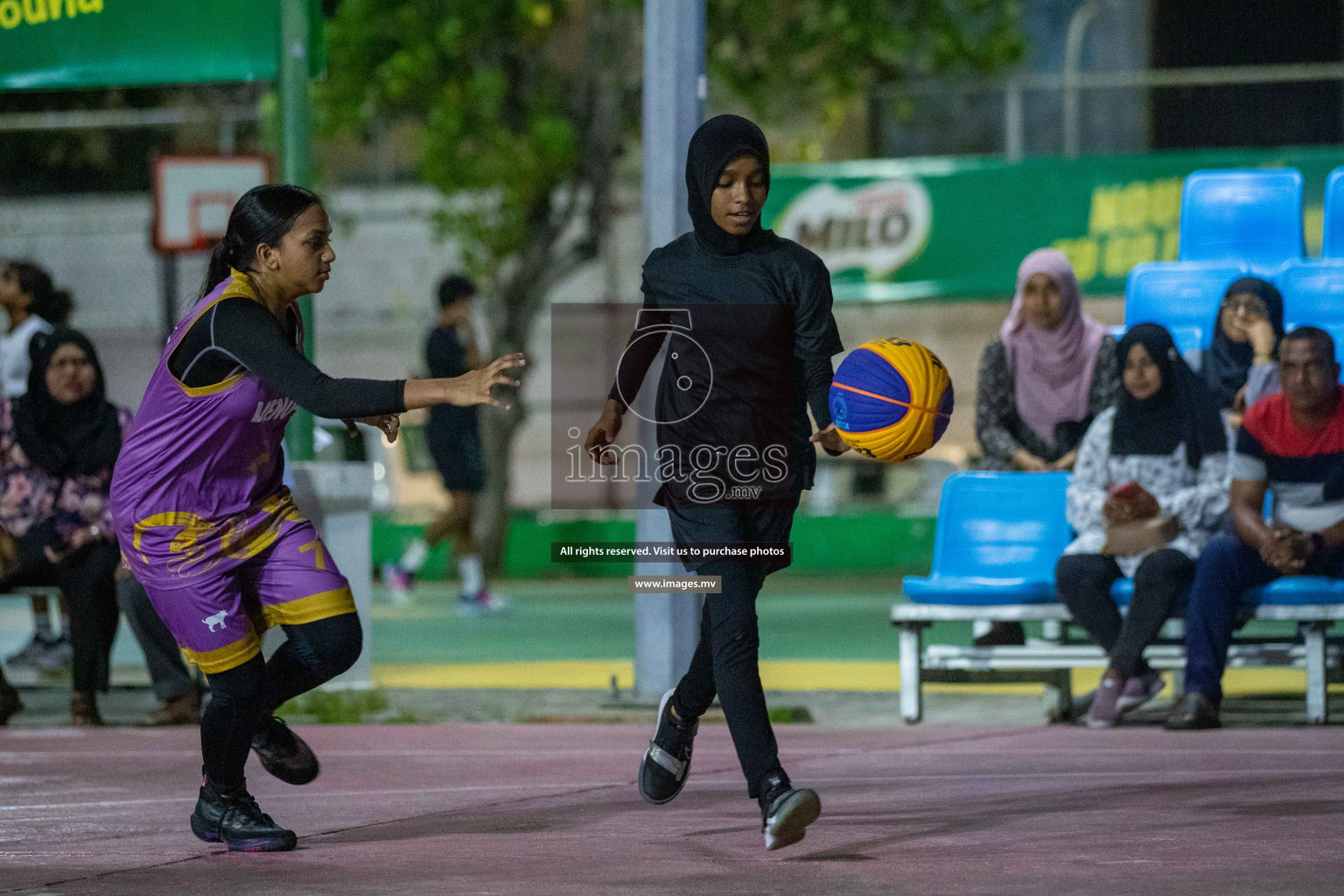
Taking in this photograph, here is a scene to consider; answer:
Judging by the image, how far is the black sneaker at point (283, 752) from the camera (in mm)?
6258

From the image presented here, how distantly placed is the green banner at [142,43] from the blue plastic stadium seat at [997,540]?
4016mm

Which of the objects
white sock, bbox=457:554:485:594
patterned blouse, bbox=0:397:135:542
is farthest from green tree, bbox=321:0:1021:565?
patterned blouse, bbox=0:397:135:542

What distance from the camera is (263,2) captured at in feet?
33.8

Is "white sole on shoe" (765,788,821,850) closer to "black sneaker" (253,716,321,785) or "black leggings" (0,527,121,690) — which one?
"black sneaker" (253,716,321,785)

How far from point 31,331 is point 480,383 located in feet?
20.5

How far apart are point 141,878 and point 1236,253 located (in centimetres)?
765

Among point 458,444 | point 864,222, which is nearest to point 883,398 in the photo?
point 458,444

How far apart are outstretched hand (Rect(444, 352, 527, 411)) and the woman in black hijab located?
872mm

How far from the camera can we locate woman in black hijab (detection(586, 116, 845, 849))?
5.85 metres

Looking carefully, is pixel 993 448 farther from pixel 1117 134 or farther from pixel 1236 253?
pixel 1117 134

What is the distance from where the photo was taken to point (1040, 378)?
1017 cm

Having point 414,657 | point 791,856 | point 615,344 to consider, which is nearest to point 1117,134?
point 615,344

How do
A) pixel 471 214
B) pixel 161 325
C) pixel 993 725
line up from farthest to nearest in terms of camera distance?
pixel 161 325 → pixel 471 214 → pixel 993 725

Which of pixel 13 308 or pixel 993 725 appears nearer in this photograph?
pixel 993 725
